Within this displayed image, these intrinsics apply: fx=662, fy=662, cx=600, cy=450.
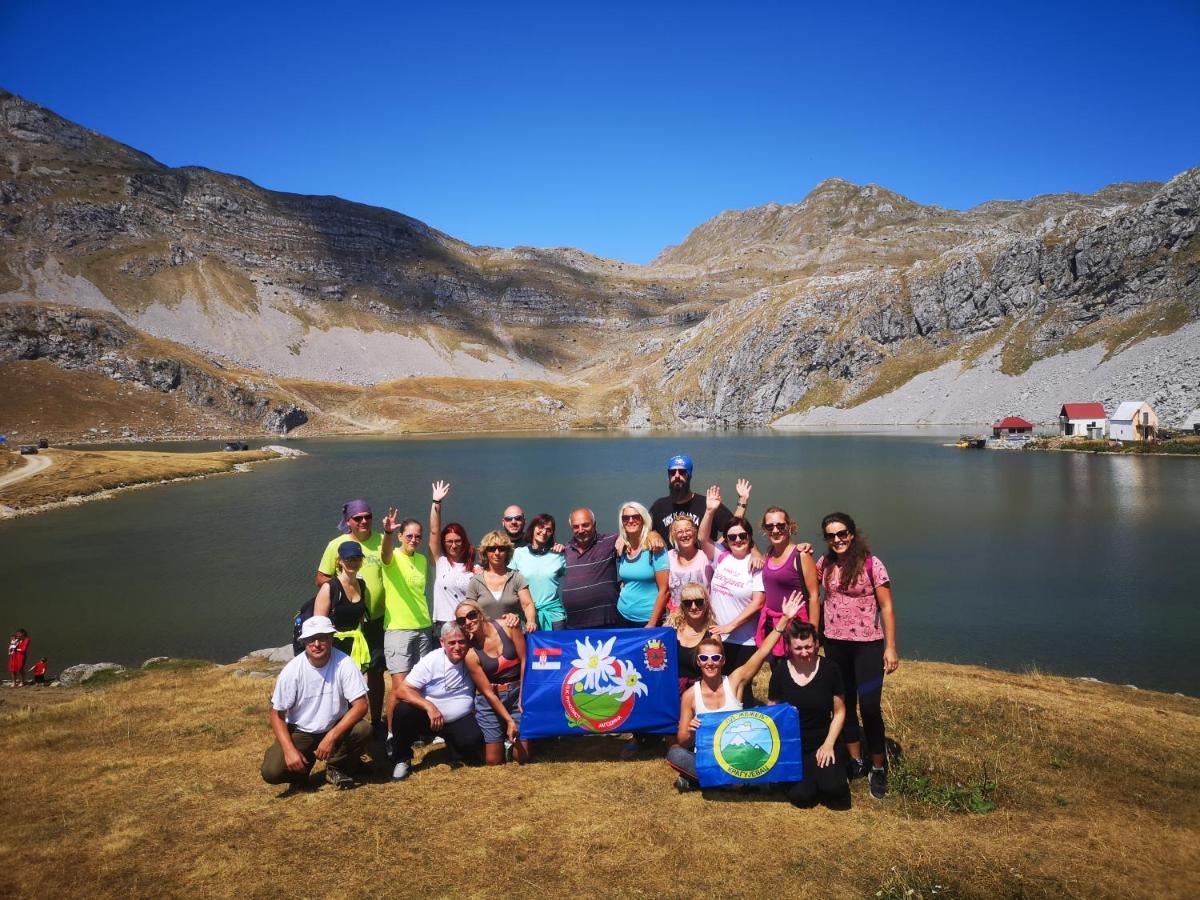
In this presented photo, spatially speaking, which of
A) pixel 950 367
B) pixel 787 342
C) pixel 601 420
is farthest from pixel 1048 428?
pixel 601 420

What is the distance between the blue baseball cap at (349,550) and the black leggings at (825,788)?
18.3 ft

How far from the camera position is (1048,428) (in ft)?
313

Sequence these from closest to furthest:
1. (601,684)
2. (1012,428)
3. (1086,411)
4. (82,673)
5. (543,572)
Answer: (601,684) < (543,572) < (82,673) < (1086,411) < (1012,428)

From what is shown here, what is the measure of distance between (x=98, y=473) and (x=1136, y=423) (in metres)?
103

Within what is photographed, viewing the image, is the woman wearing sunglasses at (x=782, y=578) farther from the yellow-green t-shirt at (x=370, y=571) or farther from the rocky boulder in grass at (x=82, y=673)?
the rocky boulder in grass at (x=82, y=673)

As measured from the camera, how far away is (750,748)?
6848 mm

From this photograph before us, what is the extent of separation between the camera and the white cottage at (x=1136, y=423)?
231ft

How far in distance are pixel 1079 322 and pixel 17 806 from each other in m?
153

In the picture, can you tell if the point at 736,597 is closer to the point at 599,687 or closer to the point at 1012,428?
the point at 599,687

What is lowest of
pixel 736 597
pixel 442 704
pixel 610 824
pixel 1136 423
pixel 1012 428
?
pixel 610 824

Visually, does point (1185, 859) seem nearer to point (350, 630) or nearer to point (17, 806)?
point (350, 630)

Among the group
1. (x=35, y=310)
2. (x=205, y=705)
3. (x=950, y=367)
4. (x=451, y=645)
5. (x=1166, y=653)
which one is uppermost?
(x=35, y=310)

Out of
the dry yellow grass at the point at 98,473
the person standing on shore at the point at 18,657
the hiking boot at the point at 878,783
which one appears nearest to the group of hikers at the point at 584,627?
the hiking boot at the point at 878,783

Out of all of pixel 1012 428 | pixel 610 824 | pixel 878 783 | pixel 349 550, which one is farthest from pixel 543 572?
pixel 1012 428
